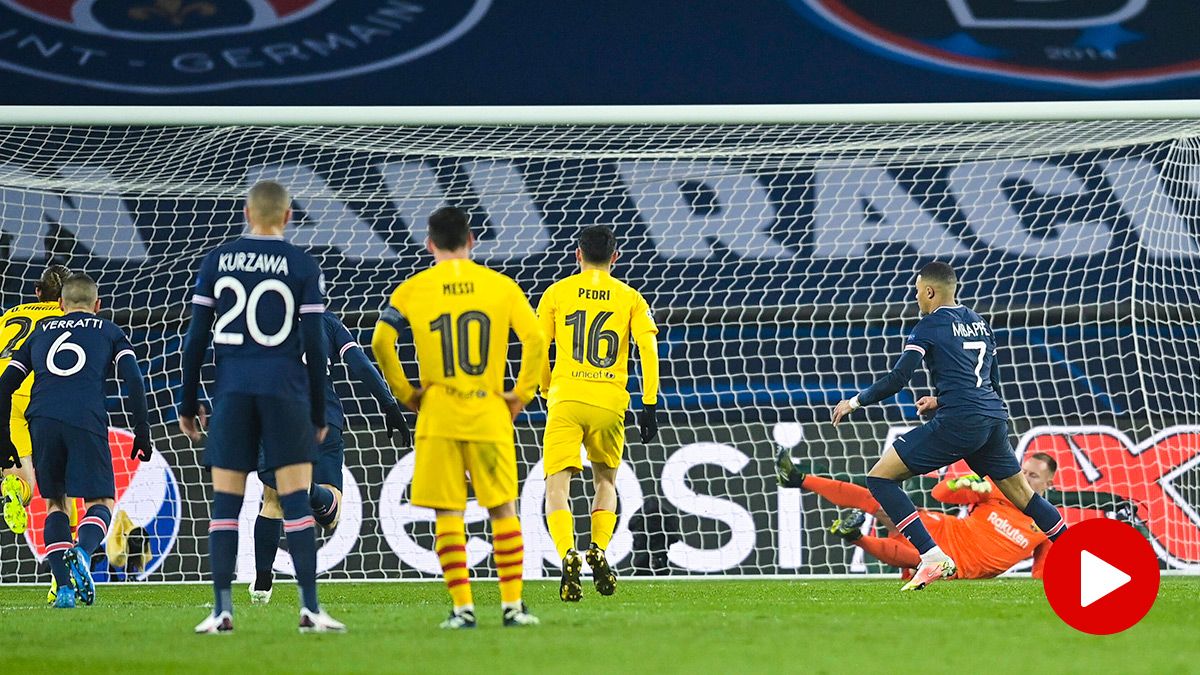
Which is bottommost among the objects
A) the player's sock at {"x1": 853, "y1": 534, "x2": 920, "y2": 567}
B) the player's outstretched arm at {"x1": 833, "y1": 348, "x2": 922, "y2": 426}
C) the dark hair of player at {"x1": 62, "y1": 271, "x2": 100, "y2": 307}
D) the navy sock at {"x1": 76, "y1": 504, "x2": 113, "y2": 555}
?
the player's sock at {"x1": 853, "y1": 534, "x2": 920, "y2": 567}

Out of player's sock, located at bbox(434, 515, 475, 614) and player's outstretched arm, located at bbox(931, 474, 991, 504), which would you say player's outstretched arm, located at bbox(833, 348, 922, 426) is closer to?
player's outstretched arm, located at bbox(931, 474, 991, 504)

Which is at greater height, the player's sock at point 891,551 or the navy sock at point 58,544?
the navy sock at point 58,544

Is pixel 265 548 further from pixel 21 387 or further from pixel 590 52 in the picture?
pixel 590 52

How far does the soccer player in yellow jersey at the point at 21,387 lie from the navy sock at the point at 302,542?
8.89 ft

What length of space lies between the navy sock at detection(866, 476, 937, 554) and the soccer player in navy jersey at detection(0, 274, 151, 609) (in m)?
3.66

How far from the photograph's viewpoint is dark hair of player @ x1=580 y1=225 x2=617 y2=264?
7.00 metres

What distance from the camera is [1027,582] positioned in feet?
27.1

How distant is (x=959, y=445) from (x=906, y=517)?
→ 0.45 metres

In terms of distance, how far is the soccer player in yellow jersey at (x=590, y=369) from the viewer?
6973 mm

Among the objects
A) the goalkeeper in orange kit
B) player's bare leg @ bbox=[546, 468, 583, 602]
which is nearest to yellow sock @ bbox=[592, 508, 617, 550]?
player's bare leg @ bbox=[546, 468, 583, 602]

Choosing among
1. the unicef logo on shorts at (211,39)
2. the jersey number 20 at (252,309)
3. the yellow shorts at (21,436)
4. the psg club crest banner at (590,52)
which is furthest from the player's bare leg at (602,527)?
the unicef logo on shorts at (211,39)

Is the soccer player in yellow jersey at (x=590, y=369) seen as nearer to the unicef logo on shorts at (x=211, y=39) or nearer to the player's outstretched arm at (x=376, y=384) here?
the player's outstretched arm at (x=376, y=384)

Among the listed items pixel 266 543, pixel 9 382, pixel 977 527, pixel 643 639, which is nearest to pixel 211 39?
pixel 9 382

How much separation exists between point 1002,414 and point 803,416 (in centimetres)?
336
